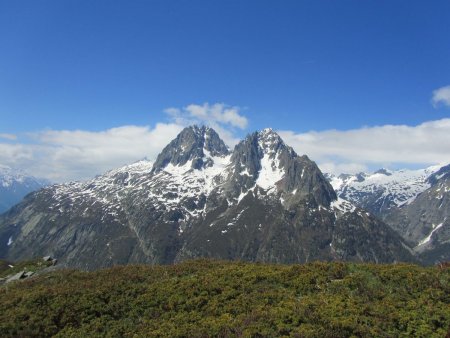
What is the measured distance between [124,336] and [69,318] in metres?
4.41

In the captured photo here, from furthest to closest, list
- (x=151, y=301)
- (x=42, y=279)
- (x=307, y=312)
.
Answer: (x=42, y=279)
(x=151, y=301)
(x=307, y=312)

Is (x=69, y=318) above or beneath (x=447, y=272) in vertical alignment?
beneath

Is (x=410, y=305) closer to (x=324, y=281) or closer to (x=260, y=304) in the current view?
(x=324, y=281)

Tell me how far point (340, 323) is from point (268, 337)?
3.66m

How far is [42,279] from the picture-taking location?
105ft

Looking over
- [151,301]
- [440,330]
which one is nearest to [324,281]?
[440,330]

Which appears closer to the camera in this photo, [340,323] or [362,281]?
[340,323]

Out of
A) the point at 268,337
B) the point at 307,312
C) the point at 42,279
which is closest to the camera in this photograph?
the point at 268,337

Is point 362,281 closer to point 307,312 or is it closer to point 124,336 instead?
point 307,312

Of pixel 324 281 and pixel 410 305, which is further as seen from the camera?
pixel 324 281

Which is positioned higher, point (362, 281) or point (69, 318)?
point (362, 281)

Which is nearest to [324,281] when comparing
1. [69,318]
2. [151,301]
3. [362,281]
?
[362,281]

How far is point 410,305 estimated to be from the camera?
859 inches

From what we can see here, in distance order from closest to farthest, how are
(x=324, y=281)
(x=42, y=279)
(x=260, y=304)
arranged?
(x=260, y=304), (x=324, y=281), (x=42, y=279)
